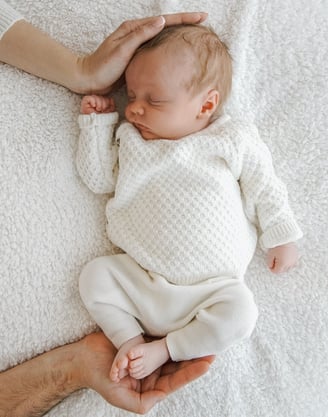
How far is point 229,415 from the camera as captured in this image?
52.0 inches

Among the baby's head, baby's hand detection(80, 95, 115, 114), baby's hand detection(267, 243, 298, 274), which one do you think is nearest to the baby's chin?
the baby's head

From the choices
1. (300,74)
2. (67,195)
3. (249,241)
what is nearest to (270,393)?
(249,241)

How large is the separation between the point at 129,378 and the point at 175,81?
636 millimetres

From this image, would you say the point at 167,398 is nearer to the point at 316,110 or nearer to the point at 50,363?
the point at 50,363

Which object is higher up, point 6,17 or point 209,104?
point 6,17

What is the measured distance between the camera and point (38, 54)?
136 centimetres

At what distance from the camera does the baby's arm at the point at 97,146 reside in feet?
4.36

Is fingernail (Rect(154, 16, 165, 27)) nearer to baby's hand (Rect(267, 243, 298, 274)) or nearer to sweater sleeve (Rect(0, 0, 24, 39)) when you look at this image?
sweater sleeve (Rect(0, 0, 24, 39))

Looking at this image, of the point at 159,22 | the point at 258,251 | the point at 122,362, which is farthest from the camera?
the point at 258,251

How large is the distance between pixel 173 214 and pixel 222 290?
0.62ft

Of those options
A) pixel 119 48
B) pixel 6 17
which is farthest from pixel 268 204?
pixel 6 17

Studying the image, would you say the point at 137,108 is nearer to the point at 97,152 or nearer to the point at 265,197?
the point at 97,152

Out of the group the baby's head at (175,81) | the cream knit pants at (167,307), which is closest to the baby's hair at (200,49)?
the baby's head at (175,81)

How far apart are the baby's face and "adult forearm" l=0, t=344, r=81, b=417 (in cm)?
51
